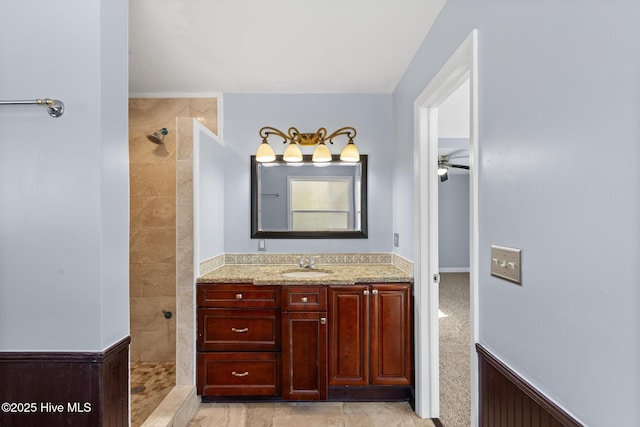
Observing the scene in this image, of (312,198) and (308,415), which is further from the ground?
(312,198)

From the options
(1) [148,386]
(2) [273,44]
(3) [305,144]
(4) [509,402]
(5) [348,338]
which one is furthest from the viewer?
(3) [305,144]

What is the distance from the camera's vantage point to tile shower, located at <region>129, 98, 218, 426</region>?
318 centimetres

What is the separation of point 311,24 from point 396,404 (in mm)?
2629

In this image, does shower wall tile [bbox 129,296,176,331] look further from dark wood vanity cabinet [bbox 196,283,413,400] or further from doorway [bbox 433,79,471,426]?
doorway [bbox 433,79,471,426]

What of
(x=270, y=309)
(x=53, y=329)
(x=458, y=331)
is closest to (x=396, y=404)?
(x=270, y=309)

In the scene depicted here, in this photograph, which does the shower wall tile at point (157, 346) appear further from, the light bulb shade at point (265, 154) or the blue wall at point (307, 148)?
the light bulb shade at point (265, 154)

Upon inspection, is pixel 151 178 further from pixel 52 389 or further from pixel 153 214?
pixel 52 389

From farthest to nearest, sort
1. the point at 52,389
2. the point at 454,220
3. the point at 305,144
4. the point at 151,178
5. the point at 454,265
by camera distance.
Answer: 1. the point at 454,265
2. the point at 454,220
3. the point at 151,178
4. the point at 305,144
5. the point at 52,389

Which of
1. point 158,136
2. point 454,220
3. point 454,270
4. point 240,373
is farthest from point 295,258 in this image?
point 454,270

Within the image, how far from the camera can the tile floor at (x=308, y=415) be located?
235cm

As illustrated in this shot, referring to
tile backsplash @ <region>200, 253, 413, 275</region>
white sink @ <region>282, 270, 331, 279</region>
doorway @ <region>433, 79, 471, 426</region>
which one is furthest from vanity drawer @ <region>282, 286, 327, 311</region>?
doorway @ <region>433, 79, 471, 426</region>

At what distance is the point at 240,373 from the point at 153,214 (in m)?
1.62

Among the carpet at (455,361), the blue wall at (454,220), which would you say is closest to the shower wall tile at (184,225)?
the carpet at (455,361)

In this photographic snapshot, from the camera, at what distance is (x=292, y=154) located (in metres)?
2.98
